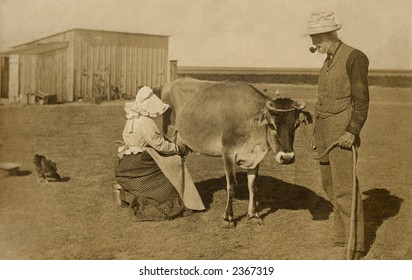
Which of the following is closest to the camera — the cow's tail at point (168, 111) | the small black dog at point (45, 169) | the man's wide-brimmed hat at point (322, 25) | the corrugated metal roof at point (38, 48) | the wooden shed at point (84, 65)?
the man's wide-brimmed hat at point (322, 25)

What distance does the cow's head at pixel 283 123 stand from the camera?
5027 millimetres

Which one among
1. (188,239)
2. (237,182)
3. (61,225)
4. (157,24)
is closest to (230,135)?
(237,182)

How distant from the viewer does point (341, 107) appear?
16.0ft

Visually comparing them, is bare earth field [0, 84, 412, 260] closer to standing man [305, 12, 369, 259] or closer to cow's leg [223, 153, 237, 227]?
cow's leg [223, 153, 237, 227]

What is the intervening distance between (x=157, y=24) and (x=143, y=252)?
2.52m

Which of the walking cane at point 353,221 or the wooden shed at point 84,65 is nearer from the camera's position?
the walking cane at point 353,221

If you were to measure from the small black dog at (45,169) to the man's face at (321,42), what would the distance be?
3119mm

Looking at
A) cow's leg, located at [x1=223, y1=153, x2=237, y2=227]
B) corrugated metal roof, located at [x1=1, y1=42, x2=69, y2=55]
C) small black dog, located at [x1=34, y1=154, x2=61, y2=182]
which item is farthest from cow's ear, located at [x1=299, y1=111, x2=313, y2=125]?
corrugated metal roof, located at [x1=1, y1=42, x2=69, y2=55]

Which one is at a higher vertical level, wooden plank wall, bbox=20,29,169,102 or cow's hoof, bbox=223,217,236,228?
wooden plank wall, bbox=20,29,169,102

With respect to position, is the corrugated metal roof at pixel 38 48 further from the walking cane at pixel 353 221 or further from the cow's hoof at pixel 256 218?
the walking cane at pixel 353 221

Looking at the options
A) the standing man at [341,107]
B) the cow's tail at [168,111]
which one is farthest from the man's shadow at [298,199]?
the cow's tail at [168,111]

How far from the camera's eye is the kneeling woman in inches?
217

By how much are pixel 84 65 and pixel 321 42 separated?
3.60 metres

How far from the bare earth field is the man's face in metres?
0.81
